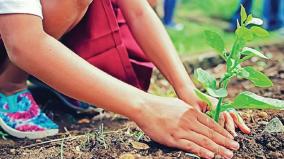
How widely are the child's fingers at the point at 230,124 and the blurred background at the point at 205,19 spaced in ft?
4.48

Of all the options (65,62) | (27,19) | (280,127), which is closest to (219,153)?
(280,127)

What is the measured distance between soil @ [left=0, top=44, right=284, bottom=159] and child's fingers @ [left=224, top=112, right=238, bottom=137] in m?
0.03

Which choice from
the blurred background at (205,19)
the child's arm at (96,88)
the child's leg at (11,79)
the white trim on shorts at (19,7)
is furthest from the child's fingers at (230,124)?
the blurred background at (205,19)

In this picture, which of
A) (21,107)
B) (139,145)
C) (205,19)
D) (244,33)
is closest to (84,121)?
(21,107)

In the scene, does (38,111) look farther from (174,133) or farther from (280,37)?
(280,37)

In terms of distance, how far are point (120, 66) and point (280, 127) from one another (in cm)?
72

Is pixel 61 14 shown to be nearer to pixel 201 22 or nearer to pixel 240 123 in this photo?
pixel 240 123

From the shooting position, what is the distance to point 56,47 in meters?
1.72

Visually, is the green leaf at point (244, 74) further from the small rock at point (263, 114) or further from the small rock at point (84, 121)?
the small rock at point (84, 121)

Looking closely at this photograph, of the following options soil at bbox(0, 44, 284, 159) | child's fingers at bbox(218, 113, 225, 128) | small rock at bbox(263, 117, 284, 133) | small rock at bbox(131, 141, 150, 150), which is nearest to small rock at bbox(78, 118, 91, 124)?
soil at bbox(0, 44, 284, 159)

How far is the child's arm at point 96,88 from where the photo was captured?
171 centimetres

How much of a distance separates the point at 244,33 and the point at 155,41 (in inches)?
20.9

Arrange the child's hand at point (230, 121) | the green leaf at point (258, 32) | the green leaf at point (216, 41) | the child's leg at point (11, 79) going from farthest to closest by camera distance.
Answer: the child's leg at point (11, 79) → the child's hand at point (230, 121) → the green leaf at point (216, 41) → the green leaf at point (258, 32)

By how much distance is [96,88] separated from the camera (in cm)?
172
